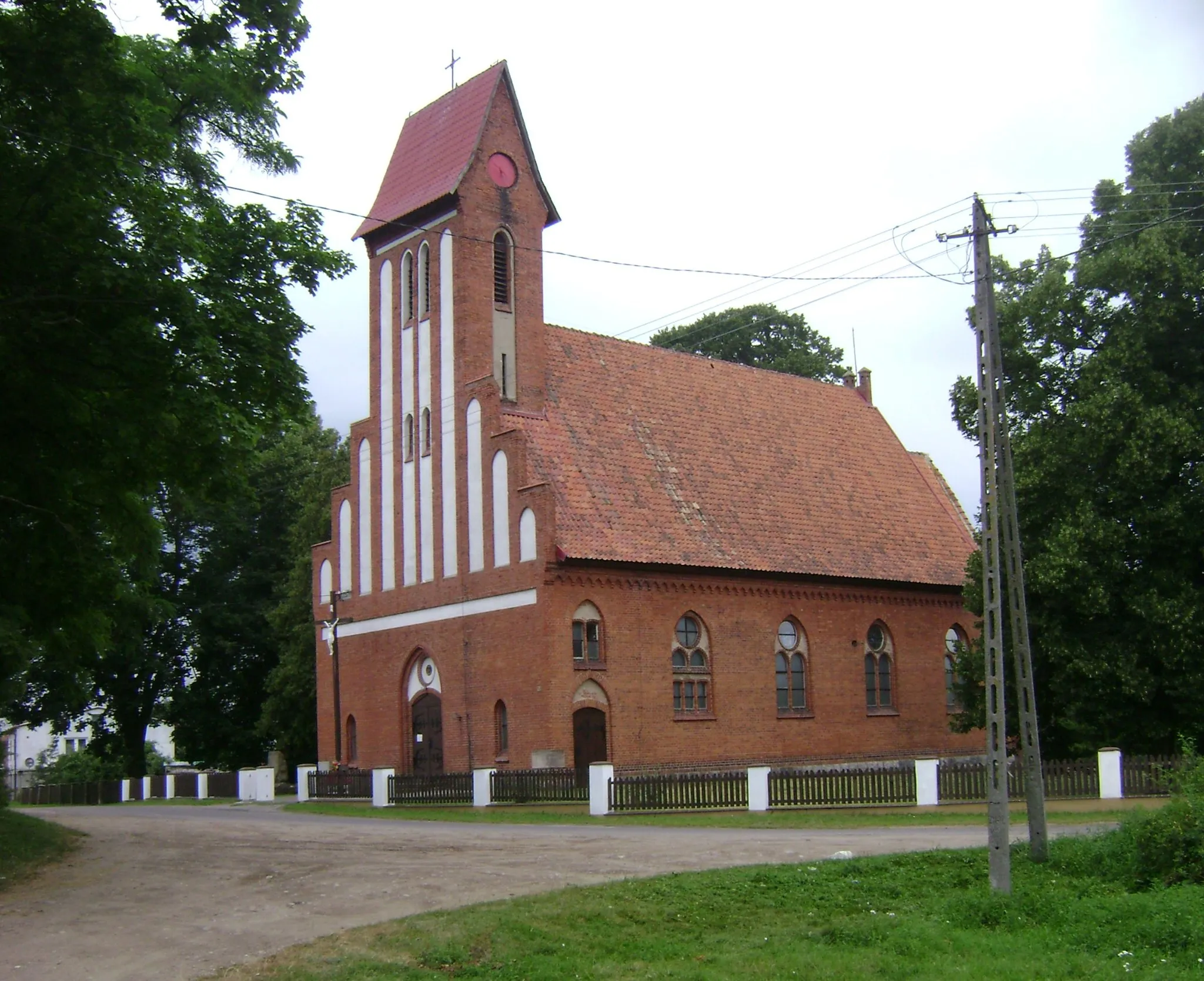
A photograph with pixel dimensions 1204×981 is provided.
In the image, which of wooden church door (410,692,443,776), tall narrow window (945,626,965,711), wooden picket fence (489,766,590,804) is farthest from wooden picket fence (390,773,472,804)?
tall narrow window (945,626,965,711)

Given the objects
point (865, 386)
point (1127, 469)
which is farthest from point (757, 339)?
point (1127, 469)

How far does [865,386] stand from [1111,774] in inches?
973

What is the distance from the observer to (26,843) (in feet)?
68.9

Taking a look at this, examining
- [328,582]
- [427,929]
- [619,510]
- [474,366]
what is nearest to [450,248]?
[474,366]

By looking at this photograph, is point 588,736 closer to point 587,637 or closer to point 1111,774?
point 587,637

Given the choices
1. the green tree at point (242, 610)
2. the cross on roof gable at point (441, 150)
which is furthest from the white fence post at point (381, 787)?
the green tree at point (242, 610)

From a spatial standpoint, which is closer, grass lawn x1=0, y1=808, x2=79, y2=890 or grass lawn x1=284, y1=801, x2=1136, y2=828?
grass lawn x1=0, y1=808, x2=79, y2=890

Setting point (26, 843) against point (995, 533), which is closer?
point (995, 533)

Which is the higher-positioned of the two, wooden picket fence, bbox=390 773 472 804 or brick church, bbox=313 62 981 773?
brick church, bbox=313 62 981 773

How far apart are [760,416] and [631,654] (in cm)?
1185

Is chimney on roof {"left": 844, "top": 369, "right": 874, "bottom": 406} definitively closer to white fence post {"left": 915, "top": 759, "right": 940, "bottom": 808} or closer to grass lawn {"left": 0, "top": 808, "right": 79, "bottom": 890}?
Answer: white fence post {"left": 915, "top": 759, "right": 940, "bottom": 808}

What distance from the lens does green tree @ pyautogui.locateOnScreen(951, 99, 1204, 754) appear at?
1117 inches

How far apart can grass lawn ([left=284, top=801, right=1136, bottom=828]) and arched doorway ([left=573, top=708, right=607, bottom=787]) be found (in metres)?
2.85

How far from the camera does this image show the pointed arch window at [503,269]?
120ft
